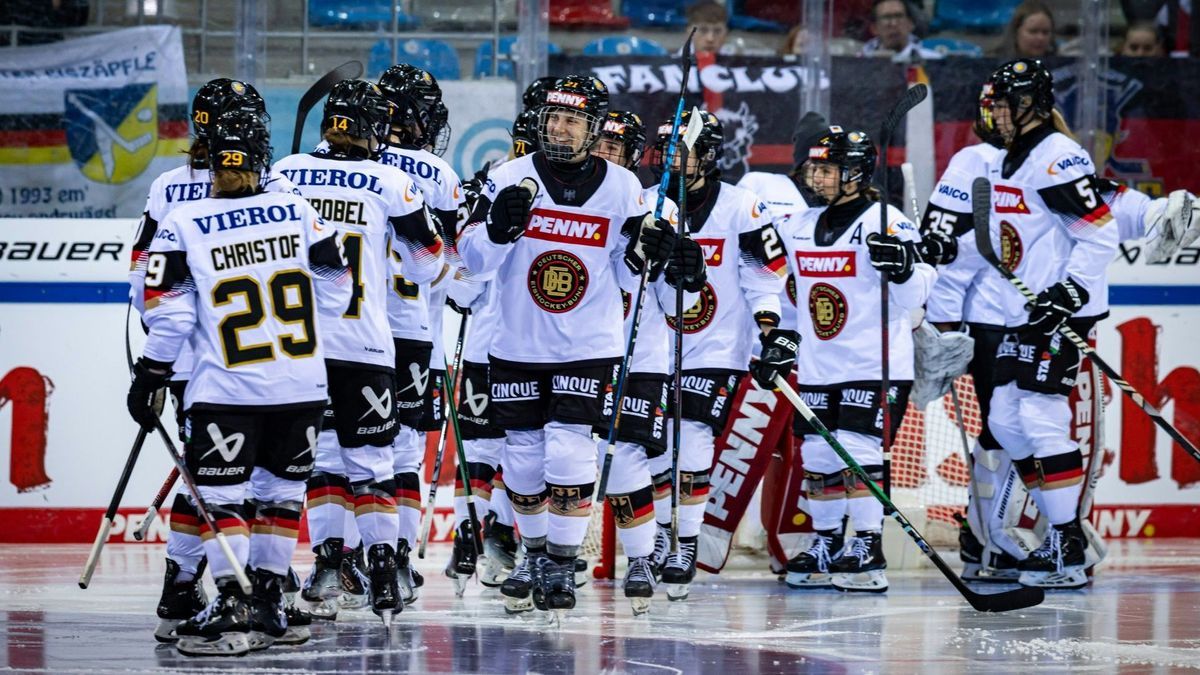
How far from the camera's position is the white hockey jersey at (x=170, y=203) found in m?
5.48

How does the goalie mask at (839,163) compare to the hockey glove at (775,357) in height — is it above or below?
above

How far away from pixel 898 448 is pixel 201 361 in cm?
420

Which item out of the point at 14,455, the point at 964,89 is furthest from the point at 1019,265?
the point at 14,455

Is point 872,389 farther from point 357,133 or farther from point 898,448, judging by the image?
point 357,133

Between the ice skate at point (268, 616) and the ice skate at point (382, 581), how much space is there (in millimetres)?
303

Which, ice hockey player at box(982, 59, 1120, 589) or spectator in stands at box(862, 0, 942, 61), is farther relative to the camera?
spectator in stands at box(862, 0, 942, 61)

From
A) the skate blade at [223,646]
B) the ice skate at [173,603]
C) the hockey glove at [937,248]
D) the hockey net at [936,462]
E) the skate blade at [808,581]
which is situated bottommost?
the skate blade at [808,581]

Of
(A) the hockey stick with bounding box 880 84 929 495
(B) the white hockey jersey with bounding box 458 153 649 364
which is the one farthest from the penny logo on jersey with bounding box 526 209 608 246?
(A) the hockey stick with bounding box 880 84 929 495

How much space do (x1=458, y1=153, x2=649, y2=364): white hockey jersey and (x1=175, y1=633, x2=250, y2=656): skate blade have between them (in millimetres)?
1307

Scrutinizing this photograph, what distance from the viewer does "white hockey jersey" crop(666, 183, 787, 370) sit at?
6.79 metres

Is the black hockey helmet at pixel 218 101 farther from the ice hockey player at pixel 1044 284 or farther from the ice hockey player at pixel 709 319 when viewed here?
the ice hockey player at pixel 1044 284

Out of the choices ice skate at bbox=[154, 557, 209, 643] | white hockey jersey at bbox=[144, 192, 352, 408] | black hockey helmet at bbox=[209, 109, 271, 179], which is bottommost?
ice skate at bbox=[154, 557, 209, 643]

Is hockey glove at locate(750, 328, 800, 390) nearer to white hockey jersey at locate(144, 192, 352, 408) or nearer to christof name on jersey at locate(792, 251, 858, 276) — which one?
christof name on jersey at locate(792, 251, 858, 276)

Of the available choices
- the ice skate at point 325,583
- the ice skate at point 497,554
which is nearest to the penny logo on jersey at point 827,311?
the ice skate at point 497,554
